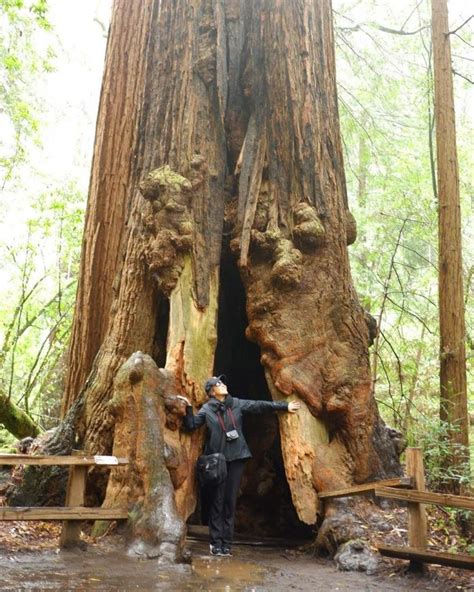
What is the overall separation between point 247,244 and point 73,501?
3.55 metres

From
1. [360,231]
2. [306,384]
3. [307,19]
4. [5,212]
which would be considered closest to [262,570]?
[306,384]

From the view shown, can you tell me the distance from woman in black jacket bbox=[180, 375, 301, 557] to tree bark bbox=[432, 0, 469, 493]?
A: 9.21 ft

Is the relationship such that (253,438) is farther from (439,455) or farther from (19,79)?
(19,79)

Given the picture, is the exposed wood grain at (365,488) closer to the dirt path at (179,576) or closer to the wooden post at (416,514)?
the wooden post at (416,514)

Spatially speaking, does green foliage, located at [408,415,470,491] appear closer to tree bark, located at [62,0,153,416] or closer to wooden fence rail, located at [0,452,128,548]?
wooden fence rail, located at [0,452,128,548]

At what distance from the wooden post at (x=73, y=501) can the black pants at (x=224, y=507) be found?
1379mm

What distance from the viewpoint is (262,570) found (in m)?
6.06

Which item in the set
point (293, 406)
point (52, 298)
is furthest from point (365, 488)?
point (52, 298)

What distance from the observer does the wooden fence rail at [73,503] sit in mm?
5664

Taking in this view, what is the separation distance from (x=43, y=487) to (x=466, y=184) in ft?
33.8

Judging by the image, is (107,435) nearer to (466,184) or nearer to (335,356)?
(335,356)

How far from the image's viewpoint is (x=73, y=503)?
5988 millimetres

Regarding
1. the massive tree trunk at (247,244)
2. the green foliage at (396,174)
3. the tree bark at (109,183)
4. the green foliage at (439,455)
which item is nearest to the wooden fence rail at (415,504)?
the massive tree trunk at (247,244)

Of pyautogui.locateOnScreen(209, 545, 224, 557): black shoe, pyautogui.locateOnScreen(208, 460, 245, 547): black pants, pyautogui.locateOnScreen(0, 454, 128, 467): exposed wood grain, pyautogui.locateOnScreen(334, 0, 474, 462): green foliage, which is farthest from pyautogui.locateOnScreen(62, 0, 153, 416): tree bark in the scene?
pyautogui.locateOnScreen(334, 0, 474, 462): green foliage
